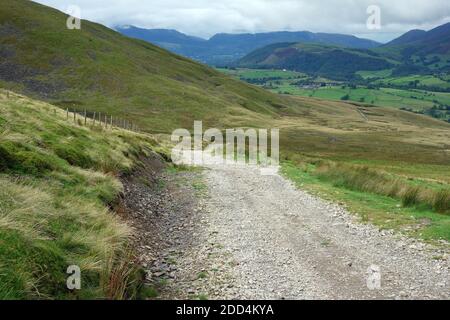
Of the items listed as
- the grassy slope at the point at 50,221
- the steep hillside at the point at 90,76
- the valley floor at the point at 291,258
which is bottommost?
the valley floor at the point at 291,258

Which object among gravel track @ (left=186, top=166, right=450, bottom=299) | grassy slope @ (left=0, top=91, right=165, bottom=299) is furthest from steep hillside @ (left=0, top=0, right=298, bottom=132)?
grassy slope @ (left=0, top=91, right=165, bottom=299)

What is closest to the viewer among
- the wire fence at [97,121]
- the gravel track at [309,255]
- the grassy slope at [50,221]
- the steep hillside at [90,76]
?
the grassy slope at [50,221]

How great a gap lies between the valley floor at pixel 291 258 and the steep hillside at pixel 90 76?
82.8 m

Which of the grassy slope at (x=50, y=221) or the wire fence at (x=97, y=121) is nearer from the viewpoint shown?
the grassy slope at (x=50, y=221)

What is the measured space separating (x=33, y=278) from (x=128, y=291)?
2481 mm

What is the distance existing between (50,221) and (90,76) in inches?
4838

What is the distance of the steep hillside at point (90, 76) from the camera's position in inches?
4454

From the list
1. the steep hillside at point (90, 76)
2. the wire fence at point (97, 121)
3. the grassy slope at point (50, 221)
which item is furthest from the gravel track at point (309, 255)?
the steep hillside at point (90, 76)

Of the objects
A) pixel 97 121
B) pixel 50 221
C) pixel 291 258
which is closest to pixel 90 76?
pixel 97 121

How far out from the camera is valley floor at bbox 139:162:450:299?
11000 millimetres

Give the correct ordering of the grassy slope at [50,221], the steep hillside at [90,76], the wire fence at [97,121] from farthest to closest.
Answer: the steep hillside at [90,76], the wire fence at [97,121], the grassy slope at [50,221]

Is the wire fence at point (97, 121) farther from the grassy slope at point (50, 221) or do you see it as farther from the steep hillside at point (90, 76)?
the grassy slope at point (50, 221)

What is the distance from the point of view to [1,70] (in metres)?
118
